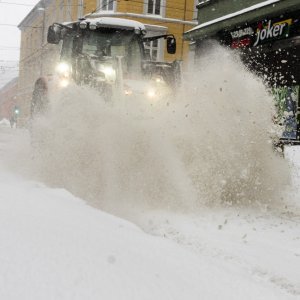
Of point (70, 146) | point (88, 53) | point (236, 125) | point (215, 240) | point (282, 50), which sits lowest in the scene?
point (215, 240)

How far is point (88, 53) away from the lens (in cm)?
737

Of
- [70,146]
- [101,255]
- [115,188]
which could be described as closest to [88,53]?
[70,146]

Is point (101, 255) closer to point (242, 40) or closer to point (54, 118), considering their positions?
point (54, 118)

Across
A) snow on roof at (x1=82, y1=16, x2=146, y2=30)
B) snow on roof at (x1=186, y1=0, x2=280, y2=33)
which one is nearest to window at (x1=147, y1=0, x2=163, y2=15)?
snow on roof at (x1=186, y1=0, x2=280, y2=33)

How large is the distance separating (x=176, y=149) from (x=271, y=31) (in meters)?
8.62

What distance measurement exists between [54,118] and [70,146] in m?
0.57

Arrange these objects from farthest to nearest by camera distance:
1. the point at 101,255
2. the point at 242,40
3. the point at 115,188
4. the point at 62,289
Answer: the point at 242,40
the point at 115,188
the point at 101,255
the point at 62,289

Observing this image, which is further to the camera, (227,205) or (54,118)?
(54,118)

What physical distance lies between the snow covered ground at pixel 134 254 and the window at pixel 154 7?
22.2m

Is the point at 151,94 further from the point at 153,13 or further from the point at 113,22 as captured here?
the point at 153,13

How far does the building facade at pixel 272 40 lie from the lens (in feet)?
39.4

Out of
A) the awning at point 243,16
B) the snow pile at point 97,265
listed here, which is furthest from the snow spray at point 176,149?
the awning at point 243,16

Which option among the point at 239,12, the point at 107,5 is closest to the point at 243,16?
the point at 239,12

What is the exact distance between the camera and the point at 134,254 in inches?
111
